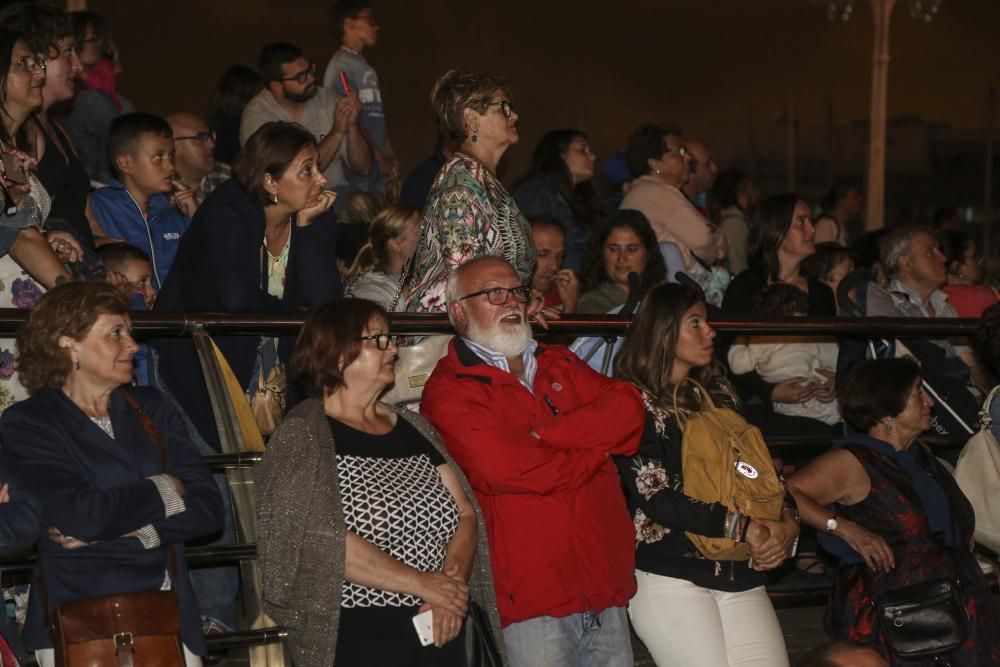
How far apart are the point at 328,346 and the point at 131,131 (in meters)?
3.06

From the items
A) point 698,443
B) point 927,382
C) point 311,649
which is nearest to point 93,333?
point 311,649

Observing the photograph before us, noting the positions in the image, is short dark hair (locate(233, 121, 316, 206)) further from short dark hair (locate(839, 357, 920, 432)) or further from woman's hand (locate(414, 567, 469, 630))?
short dark hair (locate(839, 357, 920, 432))

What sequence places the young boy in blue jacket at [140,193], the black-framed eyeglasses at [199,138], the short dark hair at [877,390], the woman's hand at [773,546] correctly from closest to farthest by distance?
the woman's hand at [773,546] → the short dark hair at [877,390] → the young boy in blue jacket at [140,193] → the black-framed eyeglasses at [199,138]

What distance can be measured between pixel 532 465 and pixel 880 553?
1857 mm

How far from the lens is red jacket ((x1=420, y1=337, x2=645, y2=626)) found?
16.3ft

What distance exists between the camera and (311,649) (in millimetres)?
4605

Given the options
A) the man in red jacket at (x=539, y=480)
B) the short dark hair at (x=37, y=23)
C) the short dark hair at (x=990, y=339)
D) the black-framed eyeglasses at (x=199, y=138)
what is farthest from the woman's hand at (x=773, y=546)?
the black-framed eyeglasses at (x=199, y=138)

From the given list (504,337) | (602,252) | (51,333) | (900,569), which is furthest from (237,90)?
(900,569)

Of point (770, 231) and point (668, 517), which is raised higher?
point (770, 231)

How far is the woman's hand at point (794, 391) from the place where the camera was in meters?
7.86

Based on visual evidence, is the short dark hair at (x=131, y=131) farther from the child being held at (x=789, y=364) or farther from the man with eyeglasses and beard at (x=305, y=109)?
the child being held at (x=789, y=364)

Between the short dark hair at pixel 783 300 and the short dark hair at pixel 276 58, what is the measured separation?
3755 mm

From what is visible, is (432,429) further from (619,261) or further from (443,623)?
(619,261)

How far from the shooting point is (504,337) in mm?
5258
